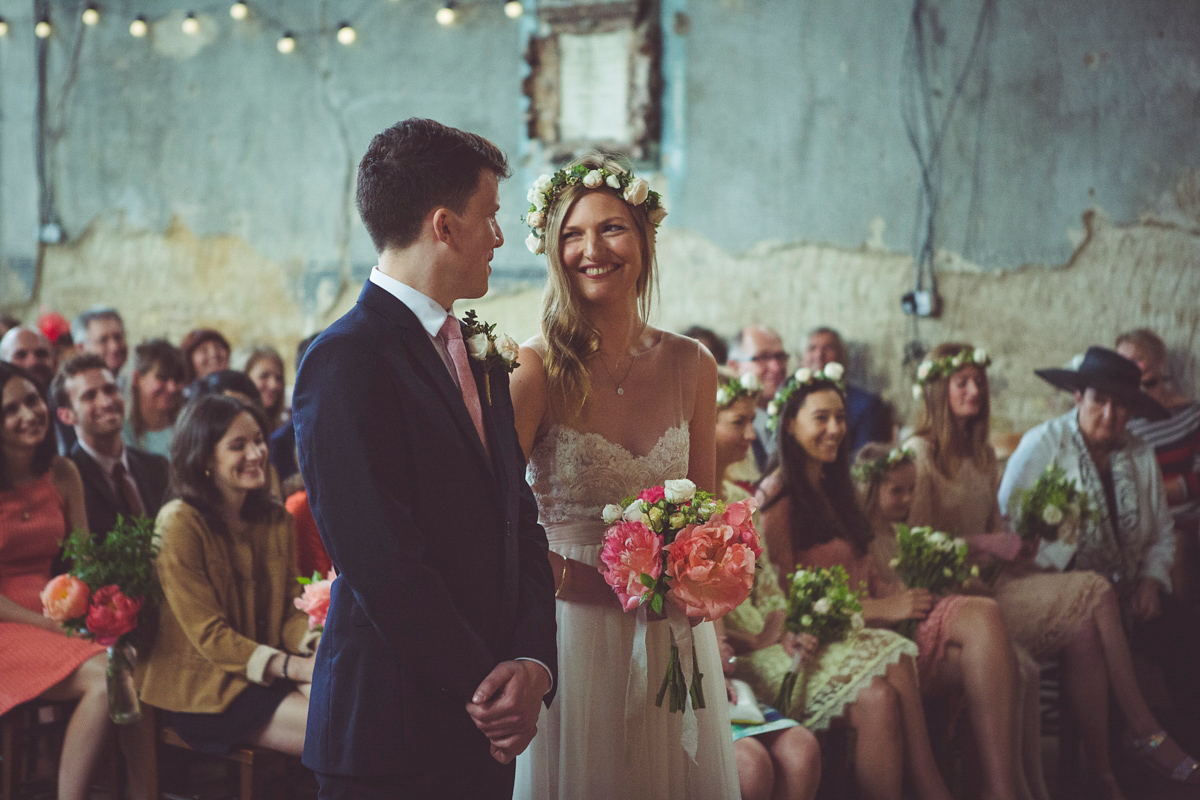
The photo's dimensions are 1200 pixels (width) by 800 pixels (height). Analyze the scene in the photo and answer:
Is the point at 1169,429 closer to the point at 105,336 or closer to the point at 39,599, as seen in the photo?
the point at 39,599

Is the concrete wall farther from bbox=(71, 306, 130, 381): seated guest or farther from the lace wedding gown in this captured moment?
the lace wedding gown

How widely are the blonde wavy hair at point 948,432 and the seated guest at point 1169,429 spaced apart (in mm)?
1350

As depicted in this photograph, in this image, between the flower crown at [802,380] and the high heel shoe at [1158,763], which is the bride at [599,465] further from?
the high heel shoe at [1158,763]

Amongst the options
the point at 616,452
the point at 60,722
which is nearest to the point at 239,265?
the point at 60,722

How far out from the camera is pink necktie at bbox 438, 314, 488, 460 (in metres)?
1.96

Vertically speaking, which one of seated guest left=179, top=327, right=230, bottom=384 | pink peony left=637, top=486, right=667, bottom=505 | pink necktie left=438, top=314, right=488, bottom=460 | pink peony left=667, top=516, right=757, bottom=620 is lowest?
pink peony left=667, top=516, right=757, bottom=620

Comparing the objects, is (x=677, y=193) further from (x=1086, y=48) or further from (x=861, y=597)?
(x=861, y=597)

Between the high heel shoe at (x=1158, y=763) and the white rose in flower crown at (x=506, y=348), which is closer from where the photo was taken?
the white rose in flower crown at (x=506, y=348)

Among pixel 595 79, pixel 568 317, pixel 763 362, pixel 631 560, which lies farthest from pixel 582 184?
pixel 595 79

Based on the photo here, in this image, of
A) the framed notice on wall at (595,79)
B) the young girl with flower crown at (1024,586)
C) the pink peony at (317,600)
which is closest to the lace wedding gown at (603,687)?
the pink peony at (317,600)

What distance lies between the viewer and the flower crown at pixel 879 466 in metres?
4.72

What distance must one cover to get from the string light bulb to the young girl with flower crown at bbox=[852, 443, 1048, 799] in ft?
18.1

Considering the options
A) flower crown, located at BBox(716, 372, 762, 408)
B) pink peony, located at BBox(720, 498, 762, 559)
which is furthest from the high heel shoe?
pink peony, located at BBox(720, 498, 762, 559)

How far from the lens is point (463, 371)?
77.5 inches
